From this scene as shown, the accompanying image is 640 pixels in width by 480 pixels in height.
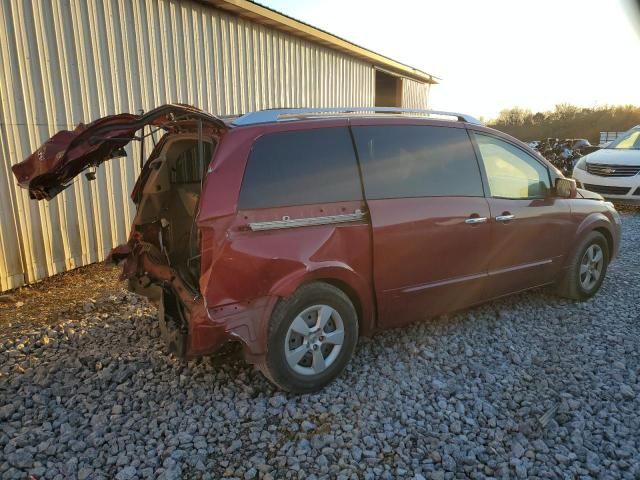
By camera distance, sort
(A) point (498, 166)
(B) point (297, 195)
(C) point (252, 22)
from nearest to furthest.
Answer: (B) point (297, 195)
(A) point (498, 166)
(C) point (252, 22)

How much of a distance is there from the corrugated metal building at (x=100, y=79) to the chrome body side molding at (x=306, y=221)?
3548mm

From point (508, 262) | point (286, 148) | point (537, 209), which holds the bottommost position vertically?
point (508, 262)

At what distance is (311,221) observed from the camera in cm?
308

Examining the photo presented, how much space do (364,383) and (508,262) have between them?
1817 mm

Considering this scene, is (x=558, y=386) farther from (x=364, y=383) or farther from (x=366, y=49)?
(x=366, y=49)

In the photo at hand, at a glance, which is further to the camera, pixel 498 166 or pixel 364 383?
pixel 498 166

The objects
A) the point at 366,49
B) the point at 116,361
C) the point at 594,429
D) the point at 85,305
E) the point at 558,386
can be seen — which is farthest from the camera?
the point at 366,49

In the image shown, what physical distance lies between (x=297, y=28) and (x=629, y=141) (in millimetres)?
8354

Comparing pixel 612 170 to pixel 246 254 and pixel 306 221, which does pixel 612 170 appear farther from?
pixel 246 254

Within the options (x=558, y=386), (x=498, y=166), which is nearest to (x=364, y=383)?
(x=558, y=386)

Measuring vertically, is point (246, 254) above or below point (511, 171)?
below

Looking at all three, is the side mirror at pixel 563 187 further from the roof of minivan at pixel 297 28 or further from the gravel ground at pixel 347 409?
the roof of minivan at pixel 297 28

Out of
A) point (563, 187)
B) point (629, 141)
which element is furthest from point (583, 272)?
point (629, 141)

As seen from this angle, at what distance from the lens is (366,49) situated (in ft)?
36.9
